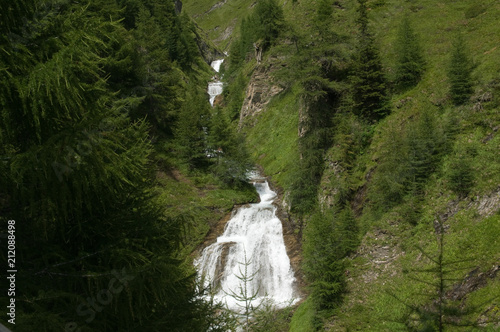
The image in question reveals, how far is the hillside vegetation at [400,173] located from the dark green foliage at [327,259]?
5cm

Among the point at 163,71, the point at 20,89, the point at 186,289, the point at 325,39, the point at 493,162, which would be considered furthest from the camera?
the point at 163,71

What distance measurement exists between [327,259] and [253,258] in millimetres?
8730

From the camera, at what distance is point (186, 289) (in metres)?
5.57

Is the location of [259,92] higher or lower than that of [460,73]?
lower

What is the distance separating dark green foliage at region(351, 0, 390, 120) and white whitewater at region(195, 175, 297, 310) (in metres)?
10.6

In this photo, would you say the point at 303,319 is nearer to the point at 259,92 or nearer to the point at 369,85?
the point at 369,85

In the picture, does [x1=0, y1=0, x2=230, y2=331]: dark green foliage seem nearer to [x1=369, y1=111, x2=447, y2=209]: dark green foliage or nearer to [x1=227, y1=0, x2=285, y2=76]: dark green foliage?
[x1=369, y1=111, x2=447, y2=209]: dark green foliage

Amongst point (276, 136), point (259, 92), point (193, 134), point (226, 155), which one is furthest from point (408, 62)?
point (259, 92)

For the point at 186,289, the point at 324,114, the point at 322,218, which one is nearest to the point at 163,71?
the point at 324,114

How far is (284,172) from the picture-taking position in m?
31.0

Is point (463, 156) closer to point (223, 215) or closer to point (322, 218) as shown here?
point (322, 218)

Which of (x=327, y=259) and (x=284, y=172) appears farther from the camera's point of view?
(x=284, y=172)

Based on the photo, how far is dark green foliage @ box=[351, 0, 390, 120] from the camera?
18547 millimetres

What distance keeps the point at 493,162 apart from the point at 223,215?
742 inches
